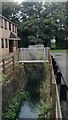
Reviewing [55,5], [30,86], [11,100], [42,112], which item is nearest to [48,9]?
[55,5]

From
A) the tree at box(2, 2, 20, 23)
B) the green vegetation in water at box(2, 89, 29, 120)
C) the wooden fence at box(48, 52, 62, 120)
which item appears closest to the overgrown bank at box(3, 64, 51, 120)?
the green vegetation in water at box(2, 89, 29, 120)

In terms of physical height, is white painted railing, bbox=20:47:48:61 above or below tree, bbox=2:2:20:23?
below

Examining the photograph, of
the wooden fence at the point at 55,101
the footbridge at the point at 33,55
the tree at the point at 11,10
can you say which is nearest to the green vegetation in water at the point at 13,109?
the wooden fence at the point at 55,101

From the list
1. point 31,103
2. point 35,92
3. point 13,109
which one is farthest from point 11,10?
point 13,109

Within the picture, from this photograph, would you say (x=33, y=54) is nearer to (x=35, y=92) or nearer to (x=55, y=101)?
(x=35, y=92)

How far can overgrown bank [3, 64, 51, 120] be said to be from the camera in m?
8.46

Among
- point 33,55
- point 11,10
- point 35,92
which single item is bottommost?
point 35,92

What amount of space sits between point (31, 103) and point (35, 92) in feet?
7.29

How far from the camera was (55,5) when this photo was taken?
44.7m

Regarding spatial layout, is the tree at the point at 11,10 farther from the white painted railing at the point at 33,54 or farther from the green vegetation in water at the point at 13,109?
the green vegetation in water at the point at 13,109

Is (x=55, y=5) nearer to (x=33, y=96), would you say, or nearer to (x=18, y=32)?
(x=18, y=32)

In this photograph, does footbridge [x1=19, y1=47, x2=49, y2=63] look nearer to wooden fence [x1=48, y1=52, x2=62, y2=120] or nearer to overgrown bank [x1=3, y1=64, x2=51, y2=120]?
overgrown bank [x1=3, y1=64, x2=51, y2=120]

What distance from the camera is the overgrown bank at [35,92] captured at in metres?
8.46

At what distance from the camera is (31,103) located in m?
11.6
